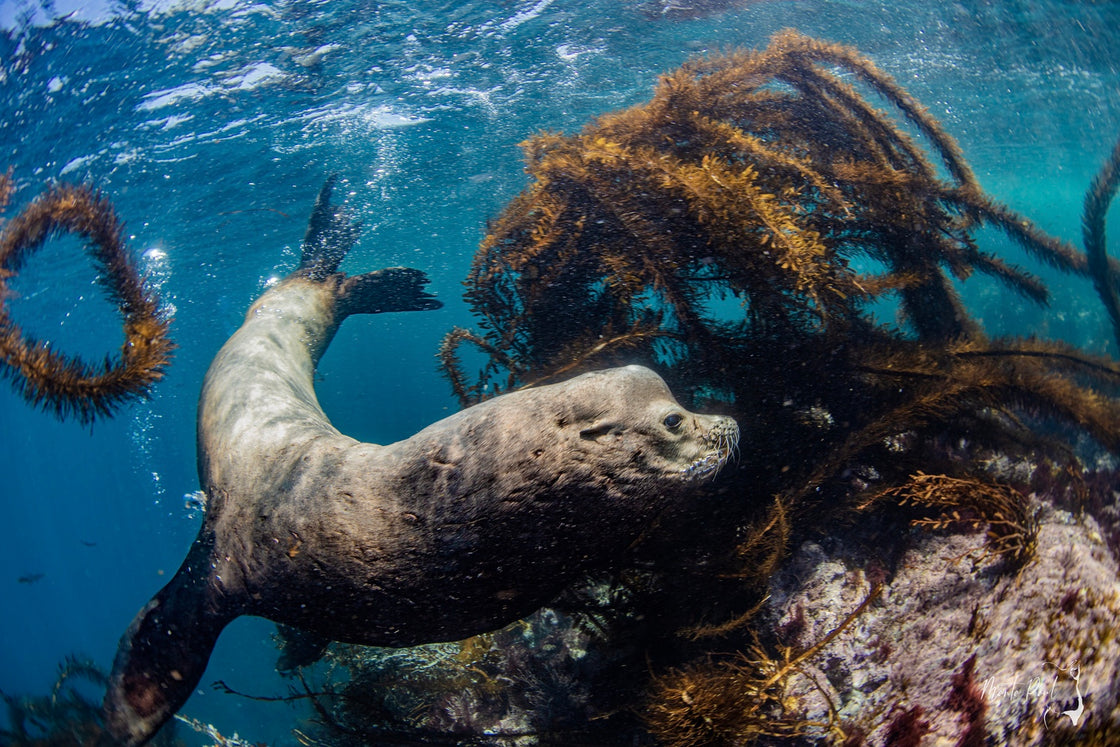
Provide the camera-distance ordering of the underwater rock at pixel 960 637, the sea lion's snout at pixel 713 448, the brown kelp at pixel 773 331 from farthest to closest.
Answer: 1. the brown kelp at pixel 773 331
2. the sea lion's snout at pixel 713 448
3. the underwater rock at pixel 960 637

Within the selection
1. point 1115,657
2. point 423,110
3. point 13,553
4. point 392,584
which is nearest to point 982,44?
point 423,110

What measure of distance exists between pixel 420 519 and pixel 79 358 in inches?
116

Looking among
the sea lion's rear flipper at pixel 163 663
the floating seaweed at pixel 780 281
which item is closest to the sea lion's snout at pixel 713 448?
the floating seaweed at pixel 780 281

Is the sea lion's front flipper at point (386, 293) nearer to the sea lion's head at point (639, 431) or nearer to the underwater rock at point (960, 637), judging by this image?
the sea lion's head at point (639, 431)

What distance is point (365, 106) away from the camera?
14453 millimetres

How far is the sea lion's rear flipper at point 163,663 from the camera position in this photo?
345 centimetres

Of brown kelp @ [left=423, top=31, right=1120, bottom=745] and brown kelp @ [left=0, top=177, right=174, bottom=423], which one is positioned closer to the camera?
brown kelp @ [left=423, top=31, right=1120, bottom=745]

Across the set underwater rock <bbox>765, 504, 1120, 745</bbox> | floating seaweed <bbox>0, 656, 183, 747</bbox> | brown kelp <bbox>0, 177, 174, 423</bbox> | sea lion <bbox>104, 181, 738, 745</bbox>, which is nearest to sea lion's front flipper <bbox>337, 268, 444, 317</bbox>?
brown kelp <bbox>0, 177, 174, 423</bbox>

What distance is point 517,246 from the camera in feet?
15.4

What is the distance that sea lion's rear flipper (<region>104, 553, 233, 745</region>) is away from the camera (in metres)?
3.45

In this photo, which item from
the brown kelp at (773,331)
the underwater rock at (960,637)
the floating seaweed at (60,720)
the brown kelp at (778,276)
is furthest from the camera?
the floating seaweed at (60,720)

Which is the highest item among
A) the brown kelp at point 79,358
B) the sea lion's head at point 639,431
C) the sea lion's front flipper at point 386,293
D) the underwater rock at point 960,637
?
the brown kelp at point 79,358

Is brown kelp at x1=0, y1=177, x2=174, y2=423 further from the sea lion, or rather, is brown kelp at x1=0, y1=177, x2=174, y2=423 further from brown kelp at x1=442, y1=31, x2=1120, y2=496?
brown kelp at x1=442, y1=31, x2=1120, y2=496

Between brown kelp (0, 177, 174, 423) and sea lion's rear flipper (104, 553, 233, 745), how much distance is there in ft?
4.66
